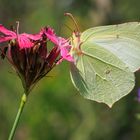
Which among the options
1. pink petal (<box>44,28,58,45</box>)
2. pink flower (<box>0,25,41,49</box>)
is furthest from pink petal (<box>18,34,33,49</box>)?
pink petal (<box>44,28,58,45</box>)

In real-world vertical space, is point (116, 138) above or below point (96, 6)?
below

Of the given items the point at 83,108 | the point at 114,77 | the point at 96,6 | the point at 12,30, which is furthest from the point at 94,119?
the point at 12,30

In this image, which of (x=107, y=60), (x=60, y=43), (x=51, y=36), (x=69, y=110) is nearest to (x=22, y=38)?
(x=51, y=36)

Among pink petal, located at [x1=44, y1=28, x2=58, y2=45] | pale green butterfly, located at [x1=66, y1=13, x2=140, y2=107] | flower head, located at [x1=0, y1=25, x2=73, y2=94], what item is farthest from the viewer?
pale green butterfly, located at [x1=66, y1=13, x2=140, y2=107]

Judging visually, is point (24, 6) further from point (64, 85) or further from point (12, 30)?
point (12, 30)

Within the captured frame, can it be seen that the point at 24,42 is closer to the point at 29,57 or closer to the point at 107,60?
the point at 29,57

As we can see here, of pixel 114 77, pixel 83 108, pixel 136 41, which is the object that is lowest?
pixel 83 108

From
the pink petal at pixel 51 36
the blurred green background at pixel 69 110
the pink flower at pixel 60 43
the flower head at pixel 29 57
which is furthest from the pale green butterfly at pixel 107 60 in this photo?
the blurred green background at pixel 69 110

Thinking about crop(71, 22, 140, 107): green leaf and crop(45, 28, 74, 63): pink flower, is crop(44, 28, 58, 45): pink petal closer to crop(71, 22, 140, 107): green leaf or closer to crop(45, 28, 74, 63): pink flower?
crop(45, 28, 74, 63): pink flower

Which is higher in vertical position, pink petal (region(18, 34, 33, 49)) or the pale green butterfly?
pink petal (region(18, 34, 33, 49))
